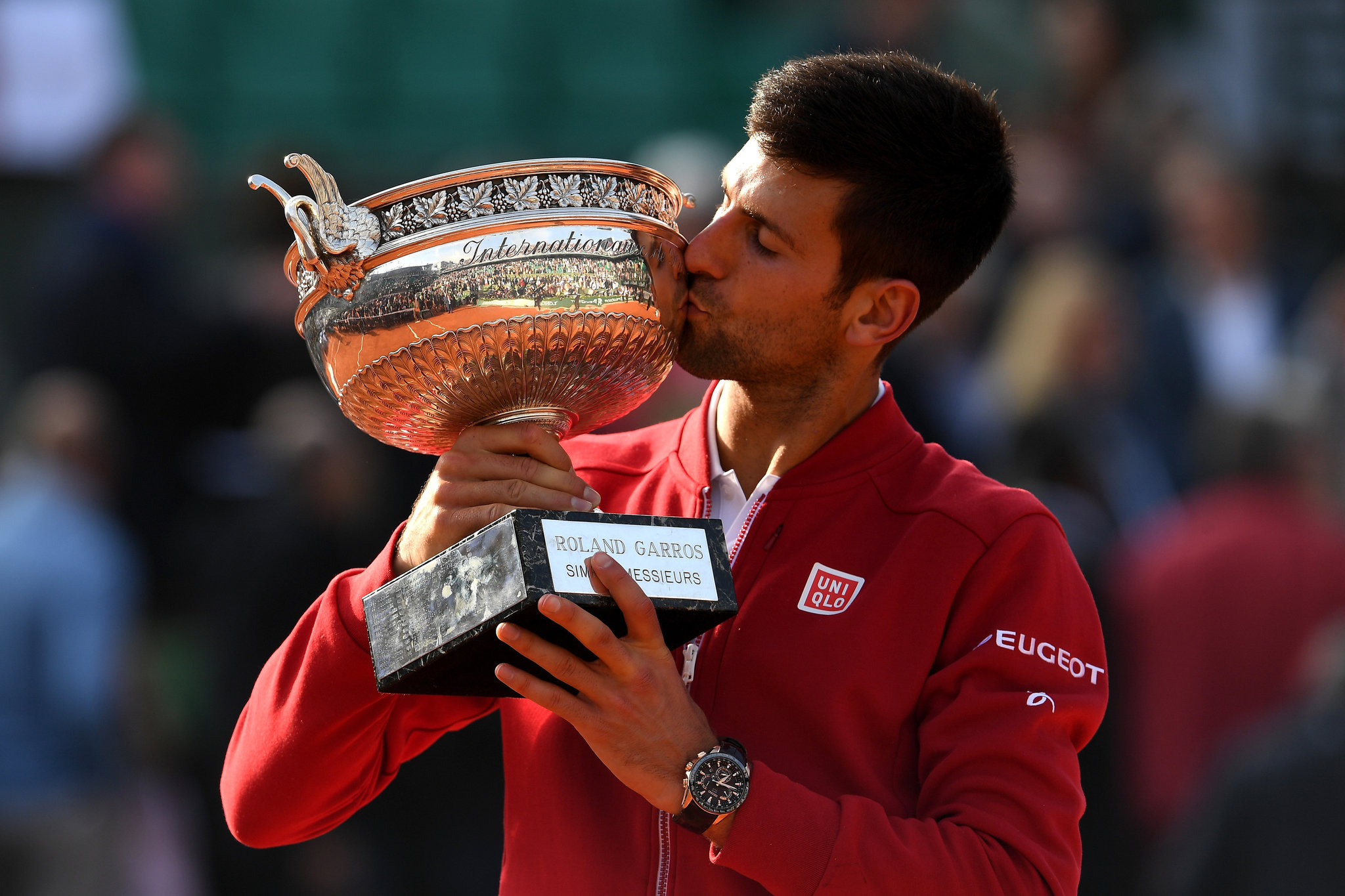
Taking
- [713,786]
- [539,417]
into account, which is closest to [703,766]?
[713,786]

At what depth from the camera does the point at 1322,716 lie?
4.03m

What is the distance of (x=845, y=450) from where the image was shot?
2.21 metres

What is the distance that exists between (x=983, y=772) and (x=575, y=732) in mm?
537

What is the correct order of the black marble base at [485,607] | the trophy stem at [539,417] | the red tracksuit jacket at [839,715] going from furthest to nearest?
the trophy stem at [539,417] < the red tracksuit jacket at [839,715] < the black marble base at [485,607]

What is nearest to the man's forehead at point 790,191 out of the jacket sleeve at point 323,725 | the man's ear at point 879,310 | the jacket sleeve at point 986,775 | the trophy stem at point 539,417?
the man's ear at point 879,310

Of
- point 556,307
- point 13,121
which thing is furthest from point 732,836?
point 13,121

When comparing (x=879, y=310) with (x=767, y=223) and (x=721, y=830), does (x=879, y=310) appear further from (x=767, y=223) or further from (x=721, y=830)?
(x=721, y=830)

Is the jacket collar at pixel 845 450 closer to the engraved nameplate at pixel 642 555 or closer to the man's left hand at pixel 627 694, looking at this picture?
the engraved nameplate at pixel 642 555

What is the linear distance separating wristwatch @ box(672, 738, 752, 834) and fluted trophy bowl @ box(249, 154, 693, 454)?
18.8 inches

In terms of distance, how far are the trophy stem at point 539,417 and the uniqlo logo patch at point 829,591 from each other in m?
0.37

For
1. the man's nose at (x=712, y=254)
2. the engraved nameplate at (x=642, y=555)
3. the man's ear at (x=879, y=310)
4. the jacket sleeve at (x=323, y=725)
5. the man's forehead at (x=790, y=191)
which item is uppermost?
the man's forehead at (x=790, y=191)

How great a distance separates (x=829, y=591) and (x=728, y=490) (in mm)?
255

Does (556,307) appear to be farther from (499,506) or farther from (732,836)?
(732,836)

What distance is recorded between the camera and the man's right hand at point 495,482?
75.6 inches
